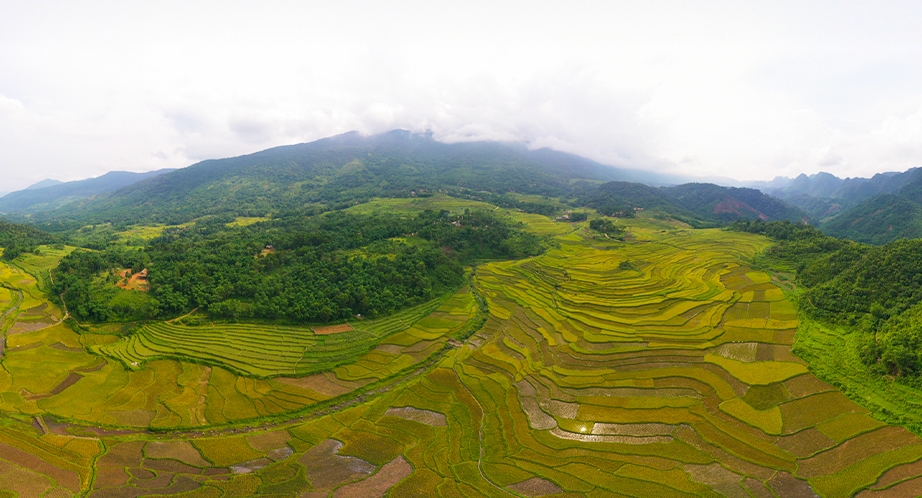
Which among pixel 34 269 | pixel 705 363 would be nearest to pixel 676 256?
pixel 705 363

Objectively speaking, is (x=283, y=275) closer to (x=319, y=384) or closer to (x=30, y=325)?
(x=319, y=384)

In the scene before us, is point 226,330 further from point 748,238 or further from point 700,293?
point 748,238

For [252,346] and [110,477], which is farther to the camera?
[252,346]

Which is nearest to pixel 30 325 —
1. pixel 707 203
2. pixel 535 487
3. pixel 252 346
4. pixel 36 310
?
pixel 36 310

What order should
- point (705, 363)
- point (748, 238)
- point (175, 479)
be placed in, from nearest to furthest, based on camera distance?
1. point (175, 479)
2. point (705, 363)
3. point (748, 238)

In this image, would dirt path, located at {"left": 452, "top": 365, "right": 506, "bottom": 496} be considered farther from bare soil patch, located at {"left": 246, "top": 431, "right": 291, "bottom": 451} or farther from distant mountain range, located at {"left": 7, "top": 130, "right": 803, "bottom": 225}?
distant mountain range, located at {"left": 7, "top": 130, "right": 803, "bottom": 225}
